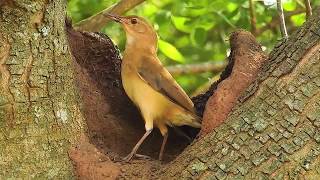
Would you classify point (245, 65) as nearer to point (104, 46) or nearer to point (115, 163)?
point (115, 163)

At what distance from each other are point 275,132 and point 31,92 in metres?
1.28

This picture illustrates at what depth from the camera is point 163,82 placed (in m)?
4.62

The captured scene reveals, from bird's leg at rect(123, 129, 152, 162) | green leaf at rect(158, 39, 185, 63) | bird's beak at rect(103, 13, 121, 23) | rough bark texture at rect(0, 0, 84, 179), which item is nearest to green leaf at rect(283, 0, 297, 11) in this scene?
green leaf at rect(158, 39, 185, 63)

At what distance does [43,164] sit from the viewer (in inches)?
144

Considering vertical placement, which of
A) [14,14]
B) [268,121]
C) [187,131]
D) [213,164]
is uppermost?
[14,14]

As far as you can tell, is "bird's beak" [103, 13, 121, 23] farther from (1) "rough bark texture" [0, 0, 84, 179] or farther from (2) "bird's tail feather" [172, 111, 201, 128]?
(1) "rough bark texture" [0, 0, 84, 179]

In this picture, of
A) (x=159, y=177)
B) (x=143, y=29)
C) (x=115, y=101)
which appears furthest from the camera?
(x=143, y=29)

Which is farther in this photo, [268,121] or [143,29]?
[143,29]

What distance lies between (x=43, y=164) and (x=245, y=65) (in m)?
1.31

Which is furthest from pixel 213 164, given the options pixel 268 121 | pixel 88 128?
pixel 88 128

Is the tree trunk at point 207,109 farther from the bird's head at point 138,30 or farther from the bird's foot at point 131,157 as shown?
the bird's head at point 138,30

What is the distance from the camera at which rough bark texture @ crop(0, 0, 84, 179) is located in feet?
11.8

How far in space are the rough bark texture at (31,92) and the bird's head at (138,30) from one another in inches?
56.6

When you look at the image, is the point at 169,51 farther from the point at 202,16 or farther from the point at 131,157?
the point at 131,157
